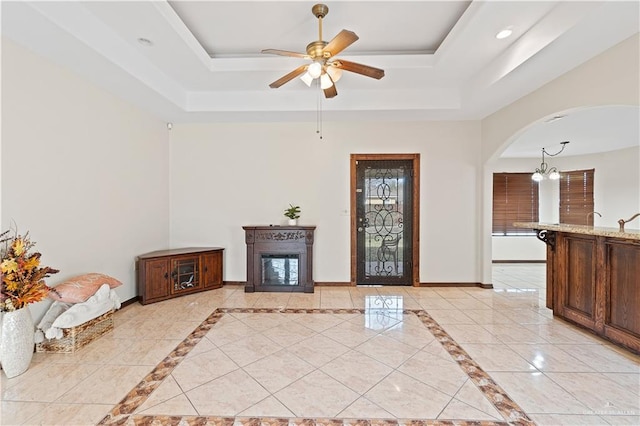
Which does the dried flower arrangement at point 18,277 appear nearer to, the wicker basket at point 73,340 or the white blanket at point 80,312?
the white blanket at point 80,312

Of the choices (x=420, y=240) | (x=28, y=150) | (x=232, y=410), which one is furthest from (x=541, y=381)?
(x=28, y=150)

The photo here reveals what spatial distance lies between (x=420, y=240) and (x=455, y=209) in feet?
2.60

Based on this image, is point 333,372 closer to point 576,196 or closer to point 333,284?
point 333,284

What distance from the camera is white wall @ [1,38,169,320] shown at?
8.52ft

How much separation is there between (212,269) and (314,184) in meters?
2.19

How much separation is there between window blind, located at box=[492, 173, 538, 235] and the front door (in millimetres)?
3771

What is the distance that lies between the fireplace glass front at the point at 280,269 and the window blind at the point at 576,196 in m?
6.95

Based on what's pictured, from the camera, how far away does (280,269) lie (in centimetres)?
475

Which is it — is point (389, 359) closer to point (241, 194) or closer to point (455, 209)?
point (455, 209)

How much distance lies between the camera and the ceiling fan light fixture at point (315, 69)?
2.52 metres

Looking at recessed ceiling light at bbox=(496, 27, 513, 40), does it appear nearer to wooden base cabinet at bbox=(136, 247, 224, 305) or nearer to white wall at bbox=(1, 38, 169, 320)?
white wall at bbox=(1, 38, 169, 320)

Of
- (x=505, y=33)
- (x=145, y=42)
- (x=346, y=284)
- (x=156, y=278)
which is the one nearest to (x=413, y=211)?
(x=346, y=284)

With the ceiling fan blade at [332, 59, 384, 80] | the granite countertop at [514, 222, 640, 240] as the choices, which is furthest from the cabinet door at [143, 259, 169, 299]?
the granite countertop at [514, 222, 640, 240]

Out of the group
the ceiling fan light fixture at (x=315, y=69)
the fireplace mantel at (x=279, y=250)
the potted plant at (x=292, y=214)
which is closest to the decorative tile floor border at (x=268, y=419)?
the fireplace mantel at (x=279, y=250)
